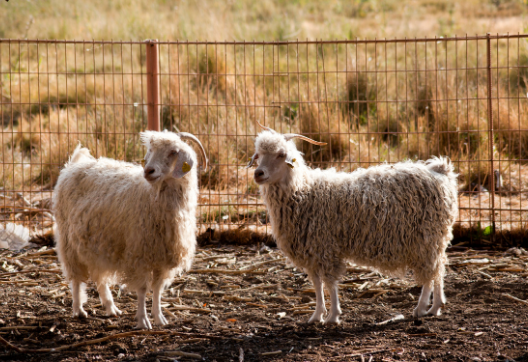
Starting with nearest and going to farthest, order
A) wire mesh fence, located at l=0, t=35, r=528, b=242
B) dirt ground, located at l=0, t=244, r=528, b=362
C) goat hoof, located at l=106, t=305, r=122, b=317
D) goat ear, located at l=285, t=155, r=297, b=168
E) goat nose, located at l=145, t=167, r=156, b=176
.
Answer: dirt ground, located at l=0, t=244, r=528, b=362
goat nose, located at l=145, t=167, r=156, b=176
goat ear, located at l=285, t=155, r=297, b=168
goat hoof, located at l=106, t=305, r=122, b=317
wire mesh fence, located at l=0, t=35, r=528, b=242

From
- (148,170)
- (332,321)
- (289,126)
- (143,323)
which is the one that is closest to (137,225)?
(148,170)

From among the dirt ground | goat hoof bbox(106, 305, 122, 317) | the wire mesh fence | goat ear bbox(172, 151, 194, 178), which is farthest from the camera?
the wire mesh fence

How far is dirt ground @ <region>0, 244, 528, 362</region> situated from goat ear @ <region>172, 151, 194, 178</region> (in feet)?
4.15

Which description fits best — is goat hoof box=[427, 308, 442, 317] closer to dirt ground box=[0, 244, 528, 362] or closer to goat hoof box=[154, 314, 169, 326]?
dirt ground box=[0, 244, 528, 362]

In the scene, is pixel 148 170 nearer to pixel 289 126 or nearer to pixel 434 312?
pixel 434 312

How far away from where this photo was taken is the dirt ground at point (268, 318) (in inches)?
167

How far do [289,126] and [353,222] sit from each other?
Answer: 4.86 meters

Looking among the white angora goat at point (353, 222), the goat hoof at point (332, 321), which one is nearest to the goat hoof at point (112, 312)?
the white angora goat at point (353, 222)

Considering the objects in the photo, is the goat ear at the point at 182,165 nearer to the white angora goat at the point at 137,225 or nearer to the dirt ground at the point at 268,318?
the white angora goat at the point at 137,225

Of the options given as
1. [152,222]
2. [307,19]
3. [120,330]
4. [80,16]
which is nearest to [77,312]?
[120,330]

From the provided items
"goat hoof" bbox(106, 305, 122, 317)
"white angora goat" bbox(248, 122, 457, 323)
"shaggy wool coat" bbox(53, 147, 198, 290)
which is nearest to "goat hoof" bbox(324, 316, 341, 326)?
"white angora goat" bbox(248, 122, 457, 323)

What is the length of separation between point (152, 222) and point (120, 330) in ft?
3.02

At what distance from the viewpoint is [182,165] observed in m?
4.88

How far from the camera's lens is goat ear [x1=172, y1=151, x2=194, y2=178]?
487 centimetres
